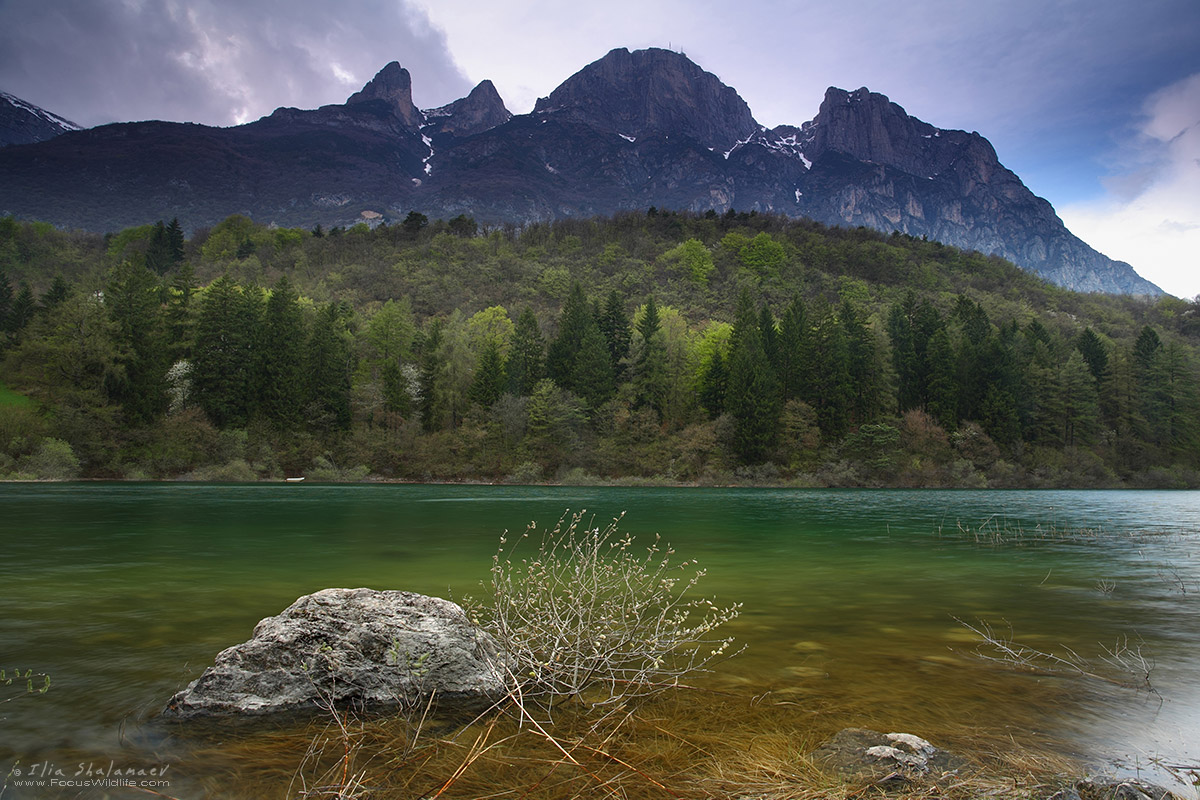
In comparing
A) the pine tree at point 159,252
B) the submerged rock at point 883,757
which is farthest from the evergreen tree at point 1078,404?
the pine tree at point 159,252

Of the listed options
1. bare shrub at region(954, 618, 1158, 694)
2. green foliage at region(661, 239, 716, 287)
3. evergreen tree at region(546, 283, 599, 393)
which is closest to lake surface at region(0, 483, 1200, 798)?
bare shrub at region(954, 618, 1158, 694)

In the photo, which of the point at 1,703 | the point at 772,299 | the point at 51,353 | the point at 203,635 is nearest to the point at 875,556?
the point at 203,635

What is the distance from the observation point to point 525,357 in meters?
86.3

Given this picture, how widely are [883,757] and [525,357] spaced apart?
272 feet

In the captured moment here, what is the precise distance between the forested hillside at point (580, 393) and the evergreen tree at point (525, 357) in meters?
0.31

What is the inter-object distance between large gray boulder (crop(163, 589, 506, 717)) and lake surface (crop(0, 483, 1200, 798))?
0.69 meters

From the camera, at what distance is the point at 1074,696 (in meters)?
6.81

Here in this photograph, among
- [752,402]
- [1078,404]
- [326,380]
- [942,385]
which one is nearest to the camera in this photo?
[752,402]

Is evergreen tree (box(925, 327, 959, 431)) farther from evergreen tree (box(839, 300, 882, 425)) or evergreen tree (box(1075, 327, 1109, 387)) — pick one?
evergreen tree (box(1075, 327, 1109, 387))

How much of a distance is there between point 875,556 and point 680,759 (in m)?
Result: 16.3

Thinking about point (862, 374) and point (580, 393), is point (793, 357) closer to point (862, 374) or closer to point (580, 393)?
point (862, 374)

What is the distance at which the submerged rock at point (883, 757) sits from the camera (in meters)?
4.60

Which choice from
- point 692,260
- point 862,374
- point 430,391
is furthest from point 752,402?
point 692,260

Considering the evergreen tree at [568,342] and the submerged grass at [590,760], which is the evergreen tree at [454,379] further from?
the submerged grass at [590,760]
